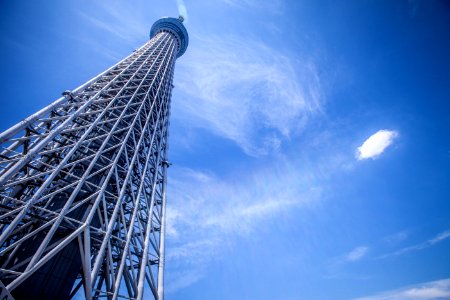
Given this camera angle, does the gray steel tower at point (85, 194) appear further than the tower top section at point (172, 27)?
→ No

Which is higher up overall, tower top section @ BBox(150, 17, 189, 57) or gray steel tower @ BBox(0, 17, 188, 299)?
tower top section @ BBox(150, 17, 189, 57)

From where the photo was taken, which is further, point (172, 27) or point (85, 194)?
point (172, 27)

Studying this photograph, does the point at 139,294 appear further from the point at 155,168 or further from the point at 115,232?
the point at 155,168

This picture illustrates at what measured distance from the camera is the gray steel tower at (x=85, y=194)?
11484 millimetres

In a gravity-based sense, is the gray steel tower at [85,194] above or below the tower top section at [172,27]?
below

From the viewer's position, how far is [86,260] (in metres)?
11.3

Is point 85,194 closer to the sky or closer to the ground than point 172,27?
closer to the ground

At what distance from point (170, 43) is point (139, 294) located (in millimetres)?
43938

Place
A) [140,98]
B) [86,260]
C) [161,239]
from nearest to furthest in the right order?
[86,260] → [161,239] → [140,98]

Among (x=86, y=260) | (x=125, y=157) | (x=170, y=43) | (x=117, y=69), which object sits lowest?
(x=86, y=260)

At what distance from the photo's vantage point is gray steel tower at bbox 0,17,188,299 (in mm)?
11484

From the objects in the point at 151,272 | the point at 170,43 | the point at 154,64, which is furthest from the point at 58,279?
the point at 170,43

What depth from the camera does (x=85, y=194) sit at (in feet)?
51.8

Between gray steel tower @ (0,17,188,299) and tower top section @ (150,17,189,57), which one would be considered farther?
tower top section @ (150,17,189,57)
